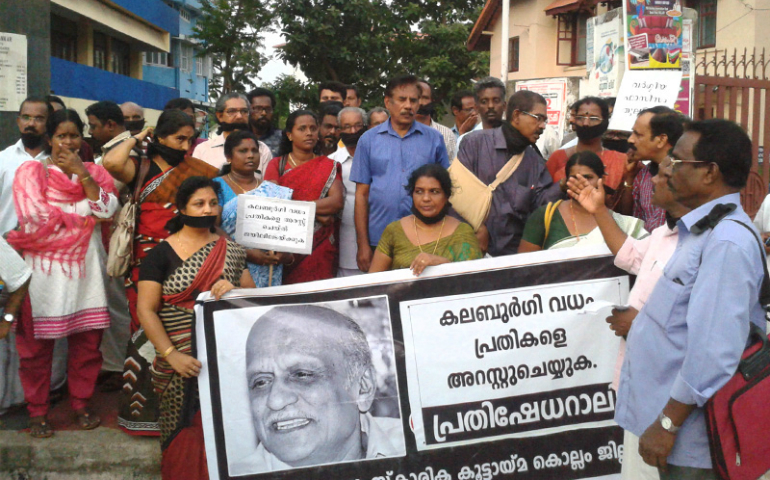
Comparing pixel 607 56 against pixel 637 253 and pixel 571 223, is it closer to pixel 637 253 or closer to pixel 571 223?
pixel 571 223

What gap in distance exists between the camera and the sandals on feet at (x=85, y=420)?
4867 mm

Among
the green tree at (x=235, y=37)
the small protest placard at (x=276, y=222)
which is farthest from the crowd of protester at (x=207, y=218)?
the green tree at (x=235, y=37)

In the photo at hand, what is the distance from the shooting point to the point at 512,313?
410 cm

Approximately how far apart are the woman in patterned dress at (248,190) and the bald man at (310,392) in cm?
94

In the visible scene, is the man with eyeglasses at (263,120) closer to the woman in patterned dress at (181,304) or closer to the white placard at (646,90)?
the woman in patterned dress at (181,304)

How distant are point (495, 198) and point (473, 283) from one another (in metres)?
1.15

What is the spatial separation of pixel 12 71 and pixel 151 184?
198 cm

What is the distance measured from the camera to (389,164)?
529 centimetres

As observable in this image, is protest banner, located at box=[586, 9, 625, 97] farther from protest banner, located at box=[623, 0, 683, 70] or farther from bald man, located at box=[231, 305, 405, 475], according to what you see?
bald man, located at box=[231, 305, 405, 475]

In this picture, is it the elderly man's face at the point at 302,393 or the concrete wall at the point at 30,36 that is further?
the concrete wall at the point at 30,36

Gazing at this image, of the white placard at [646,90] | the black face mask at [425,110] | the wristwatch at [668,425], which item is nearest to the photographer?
the wristwatch at [668,425]

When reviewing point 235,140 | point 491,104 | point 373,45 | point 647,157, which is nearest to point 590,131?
point 647,157

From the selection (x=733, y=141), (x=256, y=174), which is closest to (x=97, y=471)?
(x=256, y=174)

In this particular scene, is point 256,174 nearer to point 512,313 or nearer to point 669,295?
point 512,313
